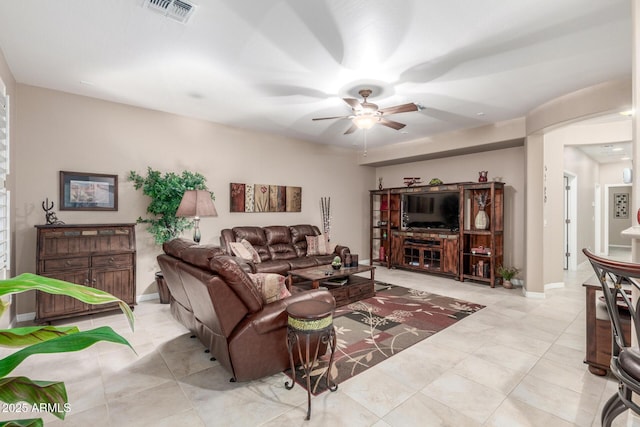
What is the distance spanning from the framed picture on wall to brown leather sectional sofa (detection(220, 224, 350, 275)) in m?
1.70

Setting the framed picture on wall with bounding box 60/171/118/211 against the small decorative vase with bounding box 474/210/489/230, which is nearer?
the framed picture on wall with bounding box 60/171/118/211

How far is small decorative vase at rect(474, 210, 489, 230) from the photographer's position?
18.4 ft

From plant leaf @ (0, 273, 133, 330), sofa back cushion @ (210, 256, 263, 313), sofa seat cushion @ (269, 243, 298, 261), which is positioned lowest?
sofa seat cushion @ (269, 243, 298, 261)

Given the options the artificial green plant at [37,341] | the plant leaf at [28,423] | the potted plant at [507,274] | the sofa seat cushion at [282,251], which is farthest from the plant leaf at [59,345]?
the potted plant at [507,274]

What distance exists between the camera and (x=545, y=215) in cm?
510

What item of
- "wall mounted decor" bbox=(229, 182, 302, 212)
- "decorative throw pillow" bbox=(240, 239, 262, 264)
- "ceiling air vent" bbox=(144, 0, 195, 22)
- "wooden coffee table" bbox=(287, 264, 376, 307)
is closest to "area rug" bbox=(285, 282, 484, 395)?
"wooden coffee table" bbox=(287, 264, 376, 307)

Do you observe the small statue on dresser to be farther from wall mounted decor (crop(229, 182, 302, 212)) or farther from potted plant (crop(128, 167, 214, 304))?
wall mounted decor (crop(229, 182, 302, 212))

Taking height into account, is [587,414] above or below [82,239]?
below

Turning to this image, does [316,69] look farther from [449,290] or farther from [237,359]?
[449,290]

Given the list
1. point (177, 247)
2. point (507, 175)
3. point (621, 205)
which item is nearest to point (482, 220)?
point (507, 175)

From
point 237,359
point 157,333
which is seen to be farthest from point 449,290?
point 157,333

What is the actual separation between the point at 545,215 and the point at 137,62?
6.22m

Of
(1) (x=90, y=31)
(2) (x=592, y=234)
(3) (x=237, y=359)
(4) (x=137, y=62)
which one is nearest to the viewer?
(3) (x=237, y=359)

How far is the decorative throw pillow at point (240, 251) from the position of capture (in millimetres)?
4816
